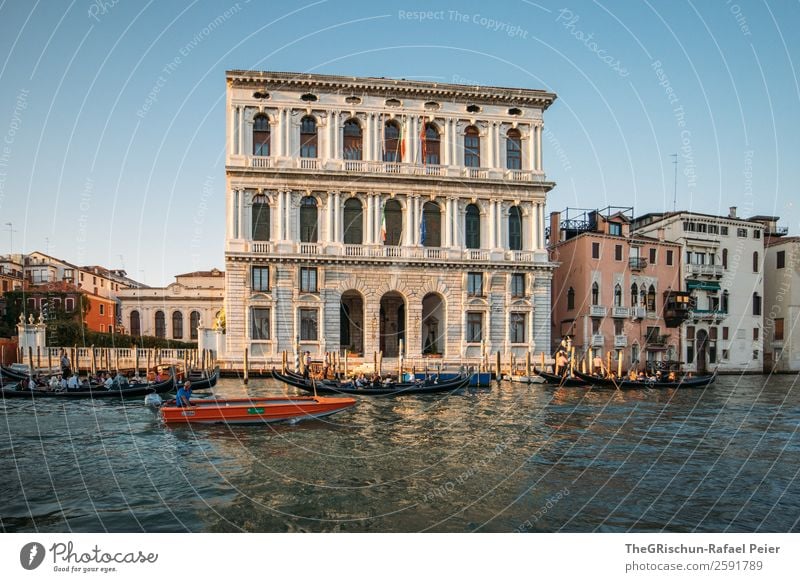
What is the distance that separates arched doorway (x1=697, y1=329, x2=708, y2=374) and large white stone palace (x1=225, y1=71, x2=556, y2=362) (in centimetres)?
1079

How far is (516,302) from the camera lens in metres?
28.8

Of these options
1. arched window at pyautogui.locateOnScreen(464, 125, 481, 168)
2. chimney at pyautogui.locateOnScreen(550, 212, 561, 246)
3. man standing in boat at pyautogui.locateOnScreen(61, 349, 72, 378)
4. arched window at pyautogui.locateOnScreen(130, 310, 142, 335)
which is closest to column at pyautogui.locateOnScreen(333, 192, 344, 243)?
arched window at pyautogui.locateOnScreen(464, 125, 481, 168)

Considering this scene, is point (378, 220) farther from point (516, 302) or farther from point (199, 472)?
point (199, 472)

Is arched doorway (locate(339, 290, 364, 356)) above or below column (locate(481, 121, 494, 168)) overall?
below

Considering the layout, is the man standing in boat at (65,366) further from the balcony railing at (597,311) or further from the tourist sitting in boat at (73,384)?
the balcony railing at (597,311)

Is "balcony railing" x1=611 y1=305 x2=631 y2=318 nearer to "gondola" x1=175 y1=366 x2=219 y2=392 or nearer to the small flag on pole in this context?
the small flag on pole

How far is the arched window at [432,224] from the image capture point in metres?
28.7

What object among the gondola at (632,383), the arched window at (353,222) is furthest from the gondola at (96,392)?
the gondola at (632,383)

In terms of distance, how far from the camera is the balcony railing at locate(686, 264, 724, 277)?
33.3 m

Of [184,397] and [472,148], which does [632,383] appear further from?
[184,397]

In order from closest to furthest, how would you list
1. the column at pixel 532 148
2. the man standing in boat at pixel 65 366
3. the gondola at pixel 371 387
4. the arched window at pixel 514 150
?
the gondola at pixel 371 387 < the man standing in boat at pixel 65 366 < the column at pixel 532 148 < the arched window at pixel 514 150

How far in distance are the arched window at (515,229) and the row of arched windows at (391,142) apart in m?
2.22

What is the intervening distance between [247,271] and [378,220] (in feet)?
20.8

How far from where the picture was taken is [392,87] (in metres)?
27.9
